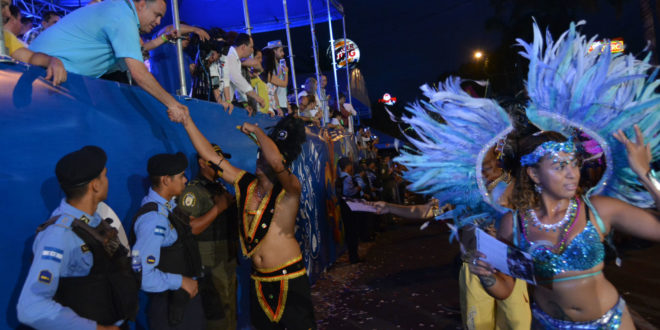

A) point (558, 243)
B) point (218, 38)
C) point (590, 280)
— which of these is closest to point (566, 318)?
point (590, 280)

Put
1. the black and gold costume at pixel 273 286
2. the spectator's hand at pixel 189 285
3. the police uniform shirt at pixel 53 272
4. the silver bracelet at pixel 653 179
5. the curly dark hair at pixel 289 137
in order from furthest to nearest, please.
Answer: the curly dark hair at pixel 289 137, the black and gold costume at pixel 273 286, the spectator's hand at pixel 189 285, the silver bracelet at pixel 653 179, the police uniform shirt at pixel 53 272

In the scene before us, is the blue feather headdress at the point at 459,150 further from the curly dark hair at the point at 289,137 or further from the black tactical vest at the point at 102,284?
the black tactical vest at the point at 102,284

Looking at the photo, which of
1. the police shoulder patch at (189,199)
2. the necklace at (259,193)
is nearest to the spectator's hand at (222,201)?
the police shoulder patch at (189,199)

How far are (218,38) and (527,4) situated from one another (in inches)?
1071

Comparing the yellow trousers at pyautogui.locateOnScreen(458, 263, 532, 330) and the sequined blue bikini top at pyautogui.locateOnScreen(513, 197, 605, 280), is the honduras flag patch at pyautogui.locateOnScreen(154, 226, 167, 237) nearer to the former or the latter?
the sequined blue bikini top at pyautogui.locateOnScreen(513, 197, 605, 280)

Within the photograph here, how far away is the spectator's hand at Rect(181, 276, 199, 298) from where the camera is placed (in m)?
2.82

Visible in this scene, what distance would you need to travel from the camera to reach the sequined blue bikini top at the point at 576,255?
97.0 inches

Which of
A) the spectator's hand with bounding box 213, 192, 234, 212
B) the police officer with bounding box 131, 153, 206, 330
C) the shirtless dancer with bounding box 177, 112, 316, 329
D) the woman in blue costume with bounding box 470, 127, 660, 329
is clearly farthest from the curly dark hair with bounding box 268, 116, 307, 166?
the woman in blue costume with bounding box 470, 127, 660, 329

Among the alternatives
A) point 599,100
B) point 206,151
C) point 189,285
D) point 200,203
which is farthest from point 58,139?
point 599,100

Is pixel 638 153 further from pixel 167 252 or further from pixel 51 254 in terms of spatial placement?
pixel 51 254

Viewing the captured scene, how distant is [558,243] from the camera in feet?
8.41

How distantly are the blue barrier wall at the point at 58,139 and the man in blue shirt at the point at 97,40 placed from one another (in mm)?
202

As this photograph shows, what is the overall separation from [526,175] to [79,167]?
2.46m

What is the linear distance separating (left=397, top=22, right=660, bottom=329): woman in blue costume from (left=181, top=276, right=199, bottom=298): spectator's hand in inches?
65.7
